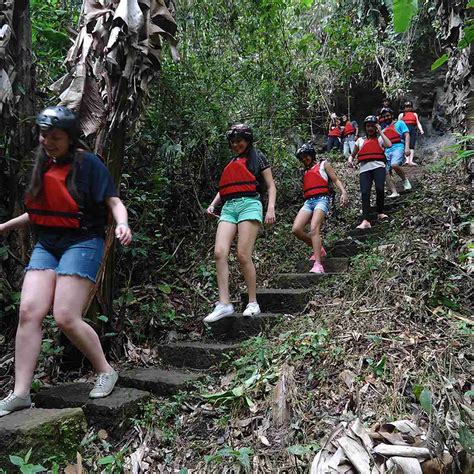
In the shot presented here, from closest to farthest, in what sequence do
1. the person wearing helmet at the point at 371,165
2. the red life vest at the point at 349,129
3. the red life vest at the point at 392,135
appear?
1. the person wearing helmet at the point at 371,165
2. the red life vest at the point at 392,135
3. the red life vest at the point at 349,129

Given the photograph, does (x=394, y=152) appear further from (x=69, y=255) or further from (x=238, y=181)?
(x=69, y=255)

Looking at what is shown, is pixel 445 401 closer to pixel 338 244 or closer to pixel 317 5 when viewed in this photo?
pixel 338 244

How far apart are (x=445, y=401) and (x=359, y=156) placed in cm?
553

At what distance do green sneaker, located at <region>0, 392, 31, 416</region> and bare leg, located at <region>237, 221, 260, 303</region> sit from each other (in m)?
2.30

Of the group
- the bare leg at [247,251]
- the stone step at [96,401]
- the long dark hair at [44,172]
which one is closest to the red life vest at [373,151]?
the bare leg at [247,251]

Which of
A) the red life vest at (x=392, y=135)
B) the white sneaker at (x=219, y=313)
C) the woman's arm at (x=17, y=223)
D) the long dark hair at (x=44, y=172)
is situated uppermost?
the red life vest at (x=392, y=135)

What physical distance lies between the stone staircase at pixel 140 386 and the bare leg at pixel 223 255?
0.28m

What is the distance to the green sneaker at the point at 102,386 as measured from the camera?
3453mm

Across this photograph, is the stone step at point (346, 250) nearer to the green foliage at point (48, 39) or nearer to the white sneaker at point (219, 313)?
the white sneaker at point (219, 313)

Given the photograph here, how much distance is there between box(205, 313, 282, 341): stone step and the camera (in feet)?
15.3

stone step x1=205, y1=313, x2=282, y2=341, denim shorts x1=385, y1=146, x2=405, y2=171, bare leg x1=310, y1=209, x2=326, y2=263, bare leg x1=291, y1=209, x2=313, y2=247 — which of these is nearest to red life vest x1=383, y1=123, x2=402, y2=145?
denim shorts x1=385, y1=146, x2=405, y2=171

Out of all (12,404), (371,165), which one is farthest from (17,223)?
(371,165)

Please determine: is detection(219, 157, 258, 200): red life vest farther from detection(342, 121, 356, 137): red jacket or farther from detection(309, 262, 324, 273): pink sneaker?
detection(342, 121, 356, 137): red jacket

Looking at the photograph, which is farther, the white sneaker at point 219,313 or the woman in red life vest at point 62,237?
the white sneaker at point 219,313
